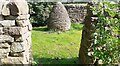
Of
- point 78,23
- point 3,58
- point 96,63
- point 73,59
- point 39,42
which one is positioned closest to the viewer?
point 3,58

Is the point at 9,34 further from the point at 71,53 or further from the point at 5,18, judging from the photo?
the point at 71,53

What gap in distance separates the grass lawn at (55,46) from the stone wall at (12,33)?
2759 millimetres

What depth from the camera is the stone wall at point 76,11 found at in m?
16.8

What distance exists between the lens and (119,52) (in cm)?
457

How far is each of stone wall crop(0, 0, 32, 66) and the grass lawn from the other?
9.05 feet

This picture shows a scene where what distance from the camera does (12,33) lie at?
457 cm

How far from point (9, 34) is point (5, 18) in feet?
0.85

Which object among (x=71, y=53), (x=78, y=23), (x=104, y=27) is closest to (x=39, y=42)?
(x=71, y=53)

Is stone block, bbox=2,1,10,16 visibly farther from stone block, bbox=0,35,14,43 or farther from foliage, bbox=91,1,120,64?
foliage, bbox=91,1,120,64

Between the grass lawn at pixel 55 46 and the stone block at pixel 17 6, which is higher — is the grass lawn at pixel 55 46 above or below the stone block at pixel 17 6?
below

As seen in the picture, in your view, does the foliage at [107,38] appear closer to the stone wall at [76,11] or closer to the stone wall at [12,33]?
the stone wall at [12,33]

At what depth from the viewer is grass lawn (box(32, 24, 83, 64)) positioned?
349 inches

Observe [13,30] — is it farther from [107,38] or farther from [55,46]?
[55,46]

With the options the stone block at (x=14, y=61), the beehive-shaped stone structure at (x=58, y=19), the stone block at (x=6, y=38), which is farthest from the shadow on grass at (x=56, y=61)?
the beehive-shaped stone structure at (x=58, y=19)
